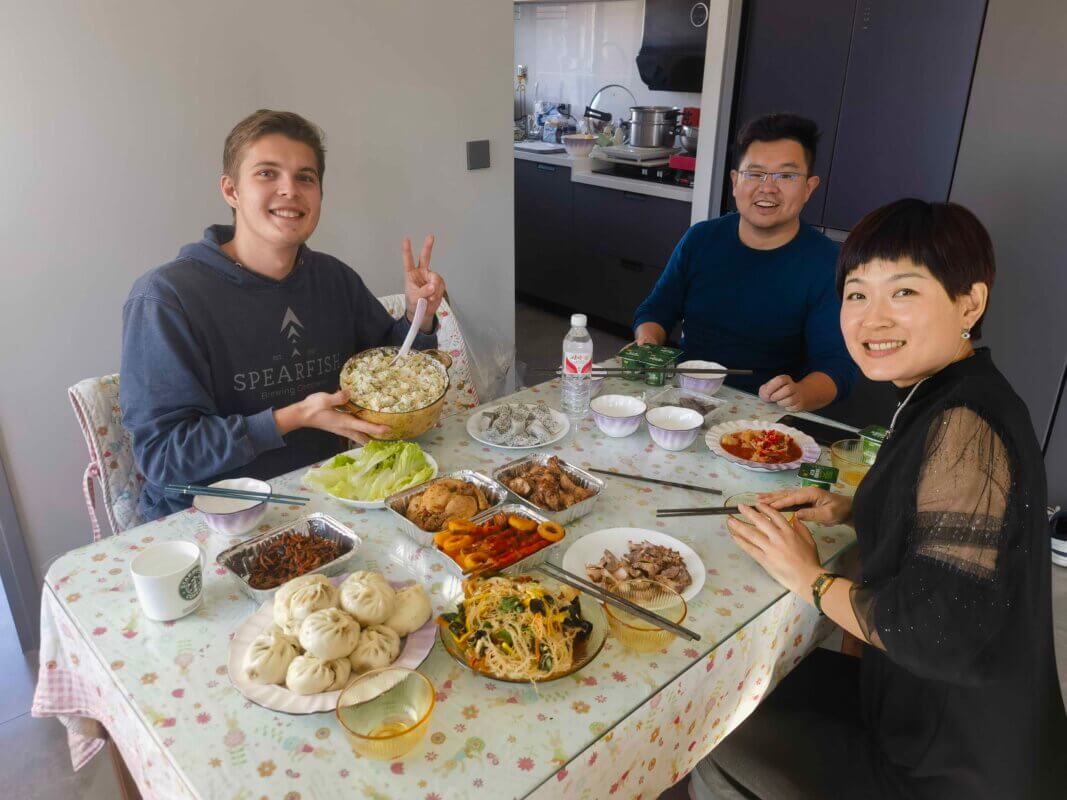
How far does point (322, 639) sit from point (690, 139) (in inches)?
152

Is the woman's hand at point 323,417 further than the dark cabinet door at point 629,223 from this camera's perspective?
No

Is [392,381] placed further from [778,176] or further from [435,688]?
[778,176]

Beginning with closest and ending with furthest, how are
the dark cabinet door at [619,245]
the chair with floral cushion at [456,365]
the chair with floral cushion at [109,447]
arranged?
1. the chair with floral cushion at [109,447]
2. the chair with floral cushion at [456,365]
3. the dark cabinet door at [619,245]

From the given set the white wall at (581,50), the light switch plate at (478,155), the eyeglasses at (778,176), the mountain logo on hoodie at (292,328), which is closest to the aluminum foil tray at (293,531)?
the mountain logo on hoodie at (292,328)

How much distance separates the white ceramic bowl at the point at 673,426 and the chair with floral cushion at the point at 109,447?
3.83 ft

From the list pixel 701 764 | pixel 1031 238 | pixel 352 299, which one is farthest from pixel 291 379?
pixel 1031 238

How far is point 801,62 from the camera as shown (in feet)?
10.9

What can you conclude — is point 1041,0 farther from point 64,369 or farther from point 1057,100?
point 64,369

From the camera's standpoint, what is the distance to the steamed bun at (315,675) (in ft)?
3.13

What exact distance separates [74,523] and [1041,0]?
3.52m

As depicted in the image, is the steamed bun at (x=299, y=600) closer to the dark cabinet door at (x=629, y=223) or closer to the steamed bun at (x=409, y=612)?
the steamed bun at (x=409, y=612)

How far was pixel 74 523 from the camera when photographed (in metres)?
2.27

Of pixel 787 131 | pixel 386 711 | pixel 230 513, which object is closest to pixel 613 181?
pixel 787 131

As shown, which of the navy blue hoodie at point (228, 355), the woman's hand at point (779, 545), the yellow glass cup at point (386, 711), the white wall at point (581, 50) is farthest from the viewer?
the white wall at point (581, 50)
